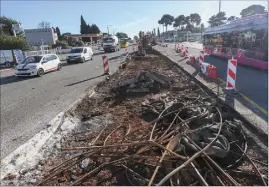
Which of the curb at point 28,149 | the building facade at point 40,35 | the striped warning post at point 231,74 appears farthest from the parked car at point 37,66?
the building facade at point 40,35

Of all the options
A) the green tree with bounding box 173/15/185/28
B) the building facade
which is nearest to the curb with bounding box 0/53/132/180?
the building facade

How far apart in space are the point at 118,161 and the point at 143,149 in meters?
0.52

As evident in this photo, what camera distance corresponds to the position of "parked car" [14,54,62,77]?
57.3 ft

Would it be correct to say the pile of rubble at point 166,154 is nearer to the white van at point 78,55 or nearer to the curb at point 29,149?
the curb at point 29,149

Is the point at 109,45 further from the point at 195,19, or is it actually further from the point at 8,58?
the point at 195,19

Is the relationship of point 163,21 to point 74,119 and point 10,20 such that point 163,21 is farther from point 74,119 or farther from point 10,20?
point 74,119

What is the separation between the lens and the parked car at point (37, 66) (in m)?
17.5

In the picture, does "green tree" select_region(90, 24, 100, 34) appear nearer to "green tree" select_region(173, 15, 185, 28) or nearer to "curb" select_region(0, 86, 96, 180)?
"green tree" select_region(173, 15, 185, 28)

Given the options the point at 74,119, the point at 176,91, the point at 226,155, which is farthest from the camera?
the point at 176,91

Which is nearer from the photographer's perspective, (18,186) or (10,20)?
(18,186)

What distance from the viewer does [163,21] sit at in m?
110

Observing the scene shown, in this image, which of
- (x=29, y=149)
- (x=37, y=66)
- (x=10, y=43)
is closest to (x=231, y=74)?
(x=29, y=149)

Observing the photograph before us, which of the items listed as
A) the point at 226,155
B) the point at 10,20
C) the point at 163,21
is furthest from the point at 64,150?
the point at 163,21

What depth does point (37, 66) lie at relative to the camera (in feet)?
59.0
